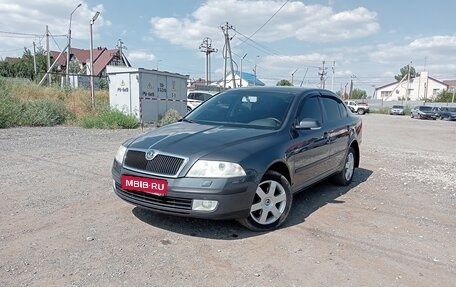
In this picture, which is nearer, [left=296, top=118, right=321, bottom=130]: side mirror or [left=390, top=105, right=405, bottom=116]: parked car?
[left=296, top=118, right=321, bottom=130]: side mirror

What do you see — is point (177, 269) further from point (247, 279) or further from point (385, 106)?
point (385, 106)

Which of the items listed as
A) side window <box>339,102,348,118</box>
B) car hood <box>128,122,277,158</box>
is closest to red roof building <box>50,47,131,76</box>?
side window <box>339,102,348,118</box>

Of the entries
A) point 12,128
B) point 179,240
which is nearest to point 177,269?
point 179,240

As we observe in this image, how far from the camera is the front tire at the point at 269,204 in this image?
376 centimetres

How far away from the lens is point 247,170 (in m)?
3.49

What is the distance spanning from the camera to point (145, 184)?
11.6 ft

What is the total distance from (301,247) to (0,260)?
8.79 feet

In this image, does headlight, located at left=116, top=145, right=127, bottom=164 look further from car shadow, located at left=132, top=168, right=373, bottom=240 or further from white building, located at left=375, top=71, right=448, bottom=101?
white building, located at left=375, top=71, right=448, bottom=101

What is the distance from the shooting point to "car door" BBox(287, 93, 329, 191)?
427cm

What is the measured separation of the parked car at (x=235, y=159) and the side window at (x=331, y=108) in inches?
9.9

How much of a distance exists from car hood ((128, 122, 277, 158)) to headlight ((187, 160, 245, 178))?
0.36 feet

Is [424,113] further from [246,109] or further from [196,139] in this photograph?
[196,139]

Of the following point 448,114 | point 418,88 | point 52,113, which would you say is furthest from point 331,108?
point 418,88

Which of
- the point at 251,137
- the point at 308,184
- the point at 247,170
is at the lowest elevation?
the point at 308,184
